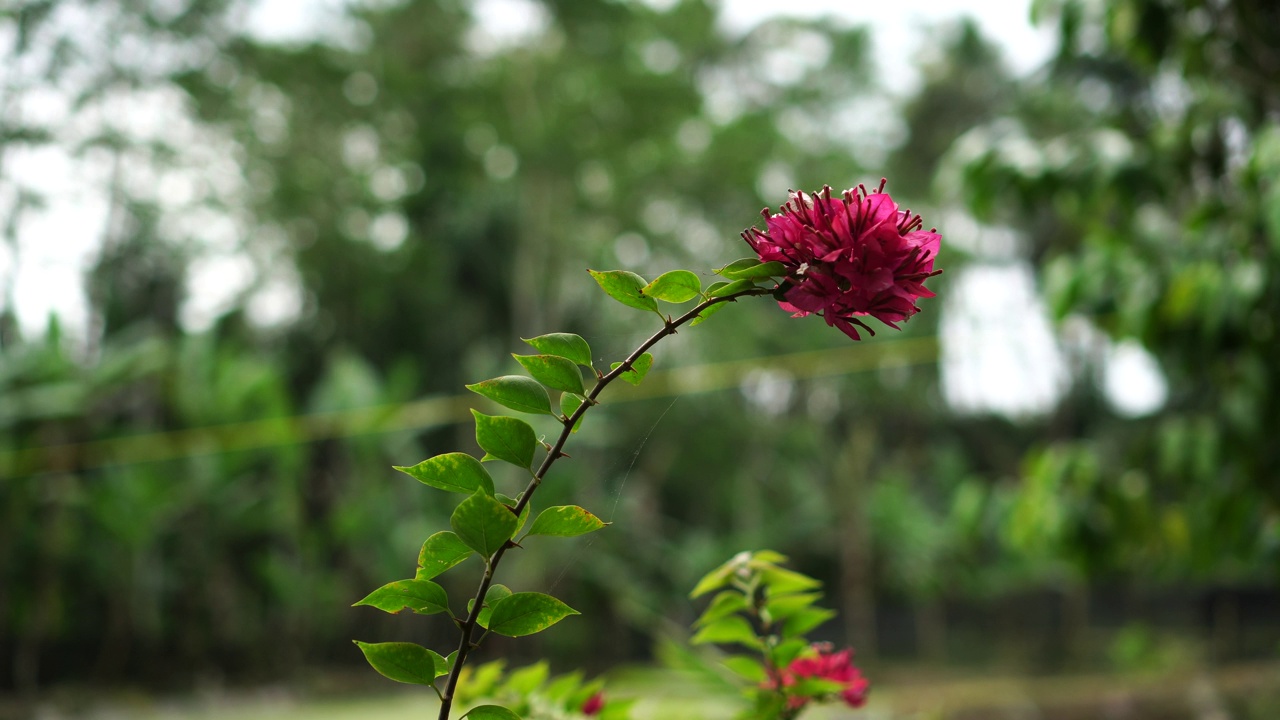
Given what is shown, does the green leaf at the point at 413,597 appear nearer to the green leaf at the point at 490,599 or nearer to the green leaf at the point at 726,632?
the green leaf at the point at 490,599

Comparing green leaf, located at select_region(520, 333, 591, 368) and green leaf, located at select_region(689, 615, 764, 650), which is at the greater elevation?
green leaf, located at select_region(520, 333, 591, 368)

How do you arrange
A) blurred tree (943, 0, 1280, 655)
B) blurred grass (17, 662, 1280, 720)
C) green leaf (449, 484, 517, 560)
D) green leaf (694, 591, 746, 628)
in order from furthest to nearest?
blurred grass (17, 662, 1280, 720) → blurred tree (943, 0, 1280, 655) → green leaf (694, 591, 746, 628) → green leaf (449, 484, 517, 560)

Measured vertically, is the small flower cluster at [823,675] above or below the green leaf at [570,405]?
below

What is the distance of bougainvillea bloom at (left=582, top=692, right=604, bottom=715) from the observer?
442mm

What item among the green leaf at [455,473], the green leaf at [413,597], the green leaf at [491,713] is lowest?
the green leaf at [491,713]

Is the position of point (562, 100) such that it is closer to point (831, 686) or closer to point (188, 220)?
point (188, 220)

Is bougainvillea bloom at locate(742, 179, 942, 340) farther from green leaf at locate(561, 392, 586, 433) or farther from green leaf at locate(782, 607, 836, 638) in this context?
green leaf at locate(782, 607, 836, 638)

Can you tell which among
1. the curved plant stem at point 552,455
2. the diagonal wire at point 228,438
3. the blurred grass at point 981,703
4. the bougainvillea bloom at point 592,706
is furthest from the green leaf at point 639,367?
the diagonal wire at point 228,438

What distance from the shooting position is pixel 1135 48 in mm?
1043

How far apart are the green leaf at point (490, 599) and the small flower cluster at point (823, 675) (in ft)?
0.54

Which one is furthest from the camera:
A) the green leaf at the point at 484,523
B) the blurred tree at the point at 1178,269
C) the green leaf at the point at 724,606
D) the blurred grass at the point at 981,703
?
the blurred grass at the point at 981,703

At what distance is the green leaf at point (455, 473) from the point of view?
0.27m

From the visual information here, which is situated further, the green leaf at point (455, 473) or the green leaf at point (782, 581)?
the green leaf at point (782, 581)

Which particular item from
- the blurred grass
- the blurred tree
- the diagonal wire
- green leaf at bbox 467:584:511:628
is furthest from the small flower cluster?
the diagonal wire
